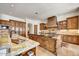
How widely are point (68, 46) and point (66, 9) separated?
722mm

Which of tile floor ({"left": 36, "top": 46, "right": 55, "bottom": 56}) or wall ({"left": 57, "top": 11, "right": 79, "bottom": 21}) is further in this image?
tile floor ({"left": 36, "top": 46, "right": 55, "bottom": 56})

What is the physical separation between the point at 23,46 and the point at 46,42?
0.47 metres

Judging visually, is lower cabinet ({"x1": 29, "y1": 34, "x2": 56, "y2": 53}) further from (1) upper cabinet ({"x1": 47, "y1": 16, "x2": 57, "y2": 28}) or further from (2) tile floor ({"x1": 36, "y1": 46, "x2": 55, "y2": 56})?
(1) upper cabinet ({"x1": 47, "y1": 16, "x2": 57, "y2": 28})

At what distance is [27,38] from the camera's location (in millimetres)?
2152

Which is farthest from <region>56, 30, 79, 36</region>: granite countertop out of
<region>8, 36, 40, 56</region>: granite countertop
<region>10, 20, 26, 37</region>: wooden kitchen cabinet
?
<region>10, 20, 26, 37</region>: wooden kitchen cabinet

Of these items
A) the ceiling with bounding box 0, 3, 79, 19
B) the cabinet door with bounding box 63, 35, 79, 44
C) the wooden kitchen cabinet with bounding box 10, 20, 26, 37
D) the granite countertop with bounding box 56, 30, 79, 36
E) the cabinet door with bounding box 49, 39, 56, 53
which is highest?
the ceiling with bounding box 0, 3, 79, 19

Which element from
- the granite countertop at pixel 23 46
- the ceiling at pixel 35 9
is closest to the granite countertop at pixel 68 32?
the ceiling at pixel 35 9

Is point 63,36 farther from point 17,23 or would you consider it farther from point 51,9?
point 17,23

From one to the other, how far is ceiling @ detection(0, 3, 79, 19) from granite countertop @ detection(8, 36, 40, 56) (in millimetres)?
501

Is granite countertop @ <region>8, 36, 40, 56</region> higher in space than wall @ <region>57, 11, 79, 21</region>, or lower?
lower

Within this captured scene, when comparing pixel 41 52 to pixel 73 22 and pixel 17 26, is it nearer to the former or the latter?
pixel 17 26

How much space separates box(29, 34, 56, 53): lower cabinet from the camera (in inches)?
83.7

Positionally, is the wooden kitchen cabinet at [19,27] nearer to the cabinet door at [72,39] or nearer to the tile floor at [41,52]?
the tile floor at [41,52]

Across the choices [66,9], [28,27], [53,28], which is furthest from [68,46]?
[28,27]
